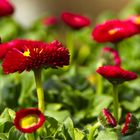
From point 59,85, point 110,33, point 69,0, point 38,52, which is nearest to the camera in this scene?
point 38,52

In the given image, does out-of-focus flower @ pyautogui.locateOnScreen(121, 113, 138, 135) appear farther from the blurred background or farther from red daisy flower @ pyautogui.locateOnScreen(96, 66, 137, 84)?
the blurred background

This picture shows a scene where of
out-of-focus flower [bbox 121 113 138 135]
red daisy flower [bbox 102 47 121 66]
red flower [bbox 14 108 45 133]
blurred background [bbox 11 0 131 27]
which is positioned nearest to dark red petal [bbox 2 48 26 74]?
red flower [bbox 14 108 45 133]

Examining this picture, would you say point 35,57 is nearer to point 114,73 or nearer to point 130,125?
point 114,73

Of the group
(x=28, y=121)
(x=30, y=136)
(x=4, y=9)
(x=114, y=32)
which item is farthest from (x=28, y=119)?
(x=4, y=9)

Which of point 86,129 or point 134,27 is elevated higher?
point 134,27

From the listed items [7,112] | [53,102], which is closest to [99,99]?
[53,102]

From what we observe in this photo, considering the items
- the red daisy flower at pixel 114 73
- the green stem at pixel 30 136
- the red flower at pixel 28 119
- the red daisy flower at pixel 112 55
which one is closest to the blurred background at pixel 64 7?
the red daisy flower at pixel 112 55

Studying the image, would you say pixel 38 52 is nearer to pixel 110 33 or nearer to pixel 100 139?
pixel 100 139

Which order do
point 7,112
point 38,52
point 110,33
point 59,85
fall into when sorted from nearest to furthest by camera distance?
point 38,52 < point 7,112 < point 110,33 < point 59,85
